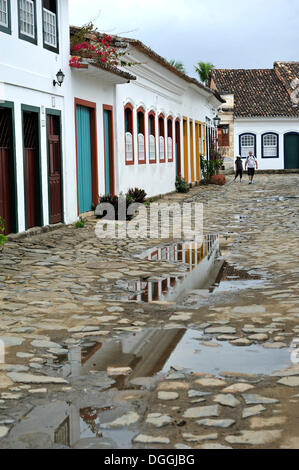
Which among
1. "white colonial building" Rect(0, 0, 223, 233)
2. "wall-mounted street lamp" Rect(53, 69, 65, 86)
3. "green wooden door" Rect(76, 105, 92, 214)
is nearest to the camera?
"white colonial building" Rect(0, 0, 223, 233)

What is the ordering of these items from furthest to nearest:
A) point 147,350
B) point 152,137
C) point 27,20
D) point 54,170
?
point 152,137 → point 54,170 → point 27,20 → point 147,350

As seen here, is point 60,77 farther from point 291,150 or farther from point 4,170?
point 291,150

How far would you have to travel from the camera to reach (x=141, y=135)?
21.5 m

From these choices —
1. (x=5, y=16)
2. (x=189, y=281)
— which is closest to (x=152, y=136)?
(x=5, y=16)

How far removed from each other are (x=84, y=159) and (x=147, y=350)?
11183 millimetres

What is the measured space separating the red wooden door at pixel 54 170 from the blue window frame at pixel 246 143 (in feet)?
111

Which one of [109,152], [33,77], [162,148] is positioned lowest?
[109,152]

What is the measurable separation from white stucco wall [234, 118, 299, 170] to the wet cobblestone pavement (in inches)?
1458

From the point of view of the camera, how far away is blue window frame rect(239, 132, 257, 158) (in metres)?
47.4

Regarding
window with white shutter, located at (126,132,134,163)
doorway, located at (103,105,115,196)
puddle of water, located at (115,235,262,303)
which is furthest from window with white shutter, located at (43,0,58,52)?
window with white shutter, located at (126,132,134,163)

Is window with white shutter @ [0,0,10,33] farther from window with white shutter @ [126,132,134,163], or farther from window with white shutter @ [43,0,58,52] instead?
window with white shutter @ [126,132,134,163]

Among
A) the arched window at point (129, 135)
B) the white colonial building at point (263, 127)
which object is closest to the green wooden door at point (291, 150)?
the white colonial building at point (263, 127)
